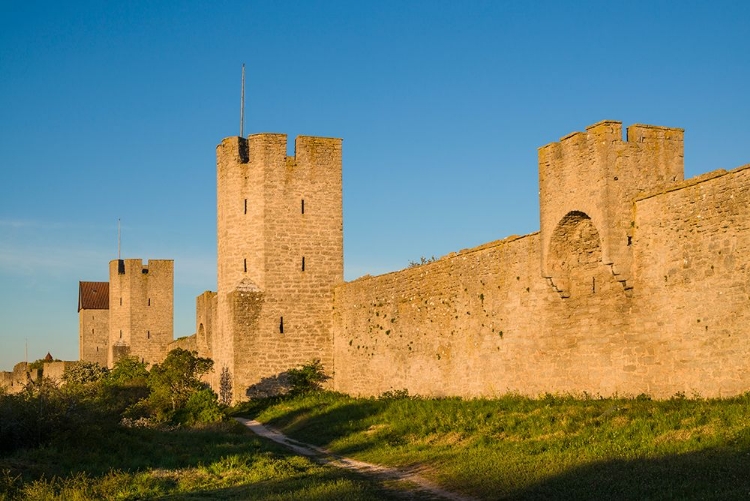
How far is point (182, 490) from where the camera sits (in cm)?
1121

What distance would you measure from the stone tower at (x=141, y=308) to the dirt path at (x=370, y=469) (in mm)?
33332

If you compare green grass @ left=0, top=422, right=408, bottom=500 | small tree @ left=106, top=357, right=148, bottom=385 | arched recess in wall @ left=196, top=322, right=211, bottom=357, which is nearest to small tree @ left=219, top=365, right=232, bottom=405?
arched recess in wall @ left=196, top=322, right=211, bottom=357

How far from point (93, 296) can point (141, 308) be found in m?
18.8

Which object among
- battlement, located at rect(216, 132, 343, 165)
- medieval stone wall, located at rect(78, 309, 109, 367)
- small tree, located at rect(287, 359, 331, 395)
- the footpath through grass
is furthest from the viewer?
medieval stone wall, located at rect(78, 309, 109, 367)

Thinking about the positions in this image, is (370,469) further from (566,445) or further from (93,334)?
(93,334)

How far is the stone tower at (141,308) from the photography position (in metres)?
52.5

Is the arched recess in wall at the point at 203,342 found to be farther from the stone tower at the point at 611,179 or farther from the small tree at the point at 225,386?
the stone tower at the point at 611,179

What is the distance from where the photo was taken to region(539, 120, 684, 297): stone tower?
14758mm

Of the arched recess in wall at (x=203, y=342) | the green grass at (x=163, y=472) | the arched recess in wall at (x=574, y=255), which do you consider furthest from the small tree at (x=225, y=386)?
the arched recess in wall at (x=574, y=255)

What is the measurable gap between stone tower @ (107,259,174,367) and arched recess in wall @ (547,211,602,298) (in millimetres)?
38556

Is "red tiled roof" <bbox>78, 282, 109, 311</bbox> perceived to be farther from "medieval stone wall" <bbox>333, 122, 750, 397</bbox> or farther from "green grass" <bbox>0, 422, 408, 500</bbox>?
"green grass" <bbox>0, 422, 408, 500</bbox>

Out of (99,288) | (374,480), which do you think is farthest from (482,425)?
(99,288)

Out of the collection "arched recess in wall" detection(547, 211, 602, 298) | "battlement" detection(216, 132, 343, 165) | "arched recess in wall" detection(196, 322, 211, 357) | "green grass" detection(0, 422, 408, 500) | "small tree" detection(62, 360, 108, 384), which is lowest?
"small tree" detection(62, 360, 108, 384)

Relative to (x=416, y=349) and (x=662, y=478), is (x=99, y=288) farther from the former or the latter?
(x=662, y=478)
